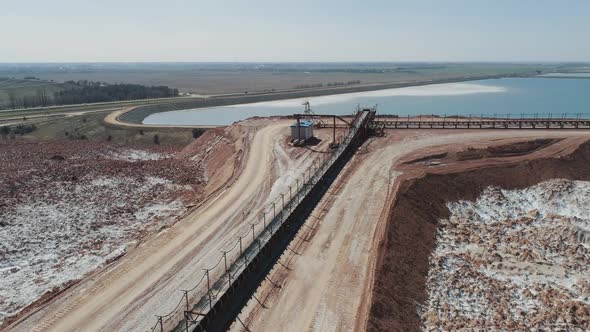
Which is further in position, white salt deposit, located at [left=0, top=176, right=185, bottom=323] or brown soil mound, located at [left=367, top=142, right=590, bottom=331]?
white salt deposit, located at [left=0, top=176, right=185, bottom=323]

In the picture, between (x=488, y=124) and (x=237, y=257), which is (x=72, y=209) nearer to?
(x=237, y=257)

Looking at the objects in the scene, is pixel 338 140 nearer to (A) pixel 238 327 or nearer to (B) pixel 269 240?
(B) pixel 269 240

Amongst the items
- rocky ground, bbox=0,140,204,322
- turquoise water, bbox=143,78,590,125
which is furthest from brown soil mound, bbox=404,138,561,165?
turquoise water, bbox=143,78,590,125

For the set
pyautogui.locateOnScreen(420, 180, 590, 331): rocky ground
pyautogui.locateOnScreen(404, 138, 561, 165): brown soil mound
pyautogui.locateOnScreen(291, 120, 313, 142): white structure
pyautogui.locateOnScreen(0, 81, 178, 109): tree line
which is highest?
pyautogui.locateOnScreen(0, 81, 178, 109): tree line

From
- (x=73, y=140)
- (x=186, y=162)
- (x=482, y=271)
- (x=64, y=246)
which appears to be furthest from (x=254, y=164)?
(x=73, y=140)

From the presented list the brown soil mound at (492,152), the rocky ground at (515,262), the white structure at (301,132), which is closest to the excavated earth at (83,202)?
the white structure at (301,132)

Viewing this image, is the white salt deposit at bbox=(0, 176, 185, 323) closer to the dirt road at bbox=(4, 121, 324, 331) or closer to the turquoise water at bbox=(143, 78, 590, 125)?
the dirt road at bbox=(4, 121, 324, 331)
